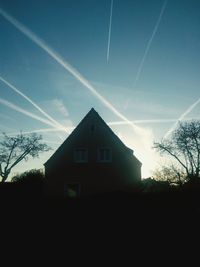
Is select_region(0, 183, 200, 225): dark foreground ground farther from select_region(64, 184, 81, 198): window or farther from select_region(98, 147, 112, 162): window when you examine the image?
select_region(98, 147, 112, 162): window

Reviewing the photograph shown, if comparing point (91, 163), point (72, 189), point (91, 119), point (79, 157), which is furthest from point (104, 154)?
point (72, 189)

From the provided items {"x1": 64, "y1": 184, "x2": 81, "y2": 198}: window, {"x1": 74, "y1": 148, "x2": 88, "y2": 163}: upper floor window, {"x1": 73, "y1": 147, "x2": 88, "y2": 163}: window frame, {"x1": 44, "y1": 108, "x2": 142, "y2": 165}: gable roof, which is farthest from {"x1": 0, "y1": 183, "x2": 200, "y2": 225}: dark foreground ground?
{"x1": 44, "y1": 108, "x2": 142, "y2": 165}: gable roof

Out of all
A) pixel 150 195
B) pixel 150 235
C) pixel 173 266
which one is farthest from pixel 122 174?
pixel 173 266

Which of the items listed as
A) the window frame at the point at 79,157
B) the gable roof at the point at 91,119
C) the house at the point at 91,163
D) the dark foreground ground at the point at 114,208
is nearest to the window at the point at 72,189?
the house at the point at 91,163

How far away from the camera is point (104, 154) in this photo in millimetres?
26359

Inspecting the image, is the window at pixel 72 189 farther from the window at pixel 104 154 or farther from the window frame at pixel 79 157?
the window at pixel 104 154

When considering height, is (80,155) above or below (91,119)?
below

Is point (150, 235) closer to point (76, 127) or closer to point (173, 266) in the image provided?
point (173, 266)

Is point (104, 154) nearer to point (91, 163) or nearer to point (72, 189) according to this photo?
point (91, 163)

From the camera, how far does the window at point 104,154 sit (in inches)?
1027

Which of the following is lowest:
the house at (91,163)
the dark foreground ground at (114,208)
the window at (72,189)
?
the dark foreground ground at (114,208)

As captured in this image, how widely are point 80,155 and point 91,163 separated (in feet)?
5.23

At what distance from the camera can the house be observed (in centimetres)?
2512

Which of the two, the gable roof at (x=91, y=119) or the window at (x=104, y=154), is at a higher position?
the gable roof at (x=91, y=119)
